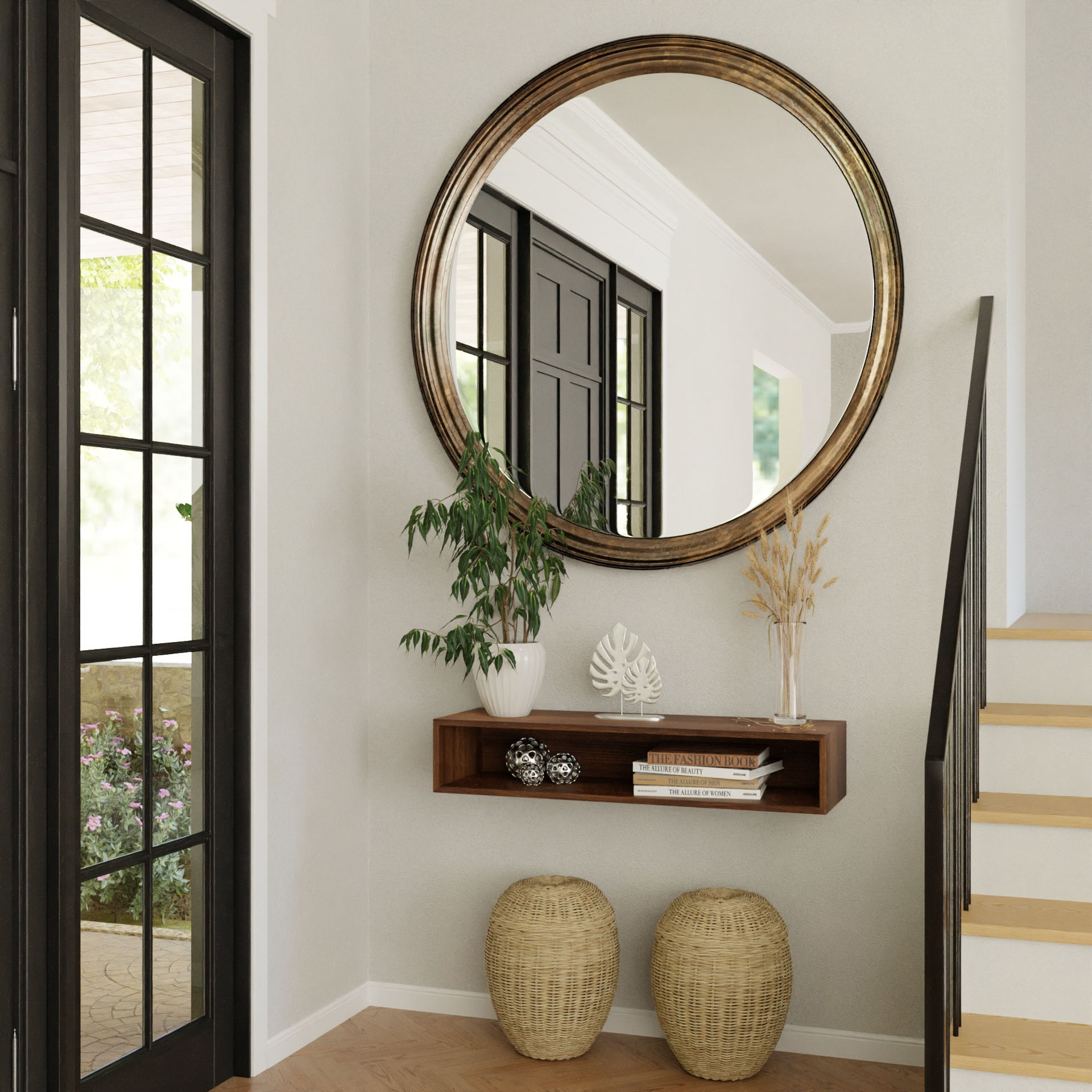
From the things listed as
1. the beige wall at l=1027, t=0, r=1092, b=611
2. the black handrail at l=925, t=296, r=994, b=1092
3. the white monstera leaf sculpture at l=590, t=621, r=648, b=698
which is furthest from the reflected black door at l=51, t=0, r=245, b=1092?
the beige wall at l=1027, t=0, r=1092, b=611

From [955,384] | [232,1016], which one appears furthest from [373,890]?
[955,384]

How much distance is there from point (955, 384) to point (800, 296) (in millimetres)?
457

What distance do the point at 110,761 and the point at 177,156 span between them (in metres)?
1.38

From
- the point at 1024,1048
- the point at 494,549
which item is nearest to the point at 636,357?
the point at 494,549

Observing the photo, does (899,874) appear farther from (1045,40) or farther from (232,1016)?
(1045,40)

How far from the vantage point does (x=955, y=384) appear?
3.06m

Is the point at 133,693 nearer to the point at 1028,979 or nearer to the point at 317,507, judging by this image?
the point at 317,507

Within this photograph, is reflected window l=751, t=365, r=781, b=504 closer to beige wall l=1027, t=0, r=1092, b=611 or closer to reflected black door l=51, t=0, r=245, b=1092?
reflected black door l=51, t=0, r=245, b=1092

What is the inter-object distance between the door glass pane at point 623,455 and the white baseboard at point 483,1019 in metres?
1.41

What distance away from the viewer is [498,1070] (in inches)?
119

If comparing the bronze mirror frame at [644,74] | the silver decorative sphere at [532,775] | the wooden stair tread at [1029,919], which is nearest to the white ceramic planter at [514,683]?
the silver decorative sphere at [532,775]

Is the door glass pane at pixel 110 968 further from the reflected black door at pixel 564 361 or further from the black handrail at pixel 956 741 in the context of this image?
the black handrail at pixel 956 741

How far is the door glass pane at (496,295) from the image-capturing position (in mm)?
3430

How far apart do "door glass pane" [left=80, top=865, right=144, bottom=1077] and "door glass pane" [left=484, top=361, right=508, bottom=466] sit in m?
1.48
